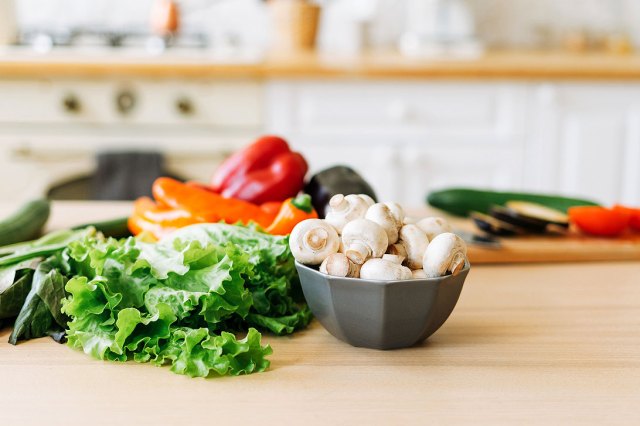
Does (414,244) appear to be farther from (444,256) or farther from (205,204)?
(205,204)

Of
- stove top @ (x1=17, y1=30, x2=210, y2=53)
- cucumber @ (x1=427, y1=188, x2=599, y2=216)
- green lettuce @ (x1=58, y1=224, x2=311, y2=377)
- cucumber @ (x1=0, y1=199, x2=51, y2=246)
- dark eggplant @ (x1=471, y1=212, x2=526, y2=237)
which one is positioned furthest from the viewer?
stove top @ (x1=17, y1=30, x2=210, y2=53)

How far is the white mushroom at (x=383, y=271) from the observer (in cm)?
89

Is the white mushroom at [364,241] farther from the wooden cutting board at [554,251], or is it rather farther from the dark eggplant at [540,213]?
the dark eggplant at [540,213]

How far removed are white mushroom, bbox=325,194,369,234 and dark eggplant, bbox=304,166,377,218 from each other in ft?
1.51

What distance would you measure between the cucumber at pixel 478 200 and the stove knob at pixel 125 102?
1460mm

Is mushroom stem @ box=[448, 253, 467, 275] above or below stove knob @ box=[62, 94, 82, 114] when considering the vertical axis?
below

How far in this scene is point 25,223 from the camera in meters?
1.42

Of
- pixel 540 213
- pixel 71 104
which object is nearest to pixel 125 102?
pixel 71 104

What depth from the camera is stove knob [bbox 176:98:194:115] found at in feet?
9.59

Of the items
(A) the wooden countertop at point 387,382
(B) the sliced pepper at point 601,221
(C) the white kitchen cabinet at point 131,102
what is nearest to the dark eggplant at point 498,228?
(B) the sliced pepper at point 601,221

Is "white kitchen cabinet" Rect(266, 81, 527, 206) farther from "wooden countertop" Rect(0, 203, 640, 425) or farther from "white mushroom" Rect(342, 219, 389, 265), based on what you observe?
"white mushroom" Rect(342, 219, 389, 265)

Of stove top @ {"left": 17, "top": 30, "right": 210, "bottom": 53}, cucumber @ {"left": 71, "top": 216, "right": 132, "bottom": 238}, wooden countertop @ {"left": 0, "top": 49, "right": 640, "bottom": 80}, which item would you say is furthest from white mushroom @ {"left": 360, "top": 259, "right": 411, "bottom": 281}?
stove top @ {"left": 17, "top": 30, "right": 210, "bottom": 53}

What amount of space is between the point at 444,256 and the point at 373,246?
0.25 feet

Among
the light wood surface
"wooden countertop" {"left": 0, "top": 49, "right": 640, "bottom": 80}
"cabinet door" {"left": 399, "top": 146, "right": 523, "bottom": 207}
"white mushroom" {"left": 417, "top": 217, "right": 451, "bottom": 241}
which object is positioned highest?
"wooden countertop" {"left": 0, "top": 49, "right": 640, "bottom": 80}
